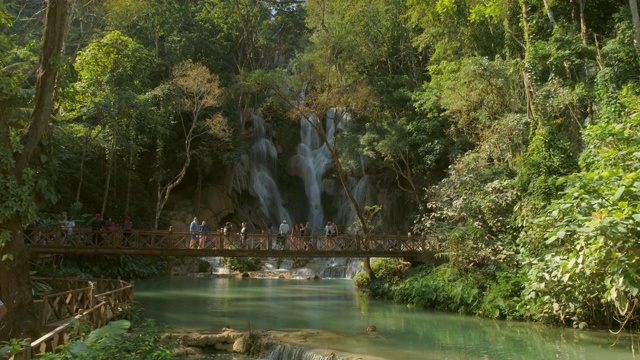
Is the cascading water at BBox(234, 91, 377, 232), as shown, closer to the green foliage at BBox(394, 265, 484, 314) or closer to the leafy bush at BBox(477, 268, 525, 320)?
the green foliage at BBox(394, 265, 484, 314)

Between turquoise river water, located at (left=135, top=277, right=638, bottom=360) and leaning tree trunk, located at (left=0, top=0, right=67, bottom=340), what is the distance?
500 cm

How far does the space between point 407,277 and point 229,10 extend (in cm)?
2212

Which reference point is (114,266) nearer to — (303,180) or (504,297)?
(303,180)

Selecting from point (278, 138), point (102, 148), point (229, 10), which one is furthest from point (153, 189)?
point (229, 10)

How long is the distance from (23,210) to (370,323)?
377 inches

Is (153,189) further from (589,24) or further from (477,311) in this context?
(589,24)

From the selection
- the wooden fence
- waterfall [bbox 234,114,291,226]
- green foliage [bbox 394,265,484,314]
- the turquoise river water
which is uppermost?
waterfall [bbox 234,114,291,226]

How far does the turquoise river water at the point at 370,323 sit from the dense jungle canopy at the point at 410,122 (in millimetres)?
971

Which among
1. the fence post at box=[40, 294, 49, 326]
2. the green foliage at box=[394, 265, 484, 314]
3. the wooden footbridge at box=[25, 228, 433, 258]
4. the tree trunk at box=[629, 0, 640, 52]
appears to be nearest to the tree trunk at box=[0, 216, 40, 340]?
the fence post at box=[40, 294, 49, 326]

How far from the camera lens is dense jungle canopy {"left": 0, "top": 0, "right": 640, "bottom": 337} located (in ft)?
33.1

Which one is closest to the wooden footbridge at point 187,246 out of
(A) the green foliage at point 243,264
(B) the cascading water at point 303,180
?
(A) the green foliage at point 243,264

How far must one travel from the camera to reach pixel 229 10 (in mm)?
34969

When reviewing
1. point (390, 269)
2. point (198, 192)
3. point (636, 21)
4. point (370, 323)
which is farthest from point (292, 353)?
point (198, 192)

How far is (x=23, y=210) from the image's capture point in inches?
379
